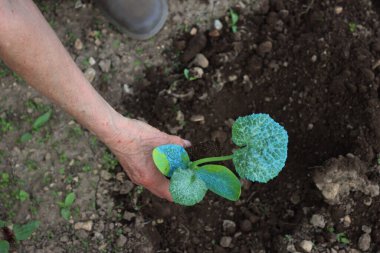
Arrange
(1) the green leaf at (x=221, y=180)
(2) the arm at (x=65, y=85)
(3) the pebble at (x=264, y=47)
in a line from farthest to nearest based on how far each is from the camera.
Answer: (3) the pebble at (x=264, y=47), (1) the green leaf at (x=221, y=180), (2) the arm at (x=65, y=85)

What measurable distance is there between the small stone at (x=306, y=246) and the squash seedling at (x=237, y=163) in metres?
0.54

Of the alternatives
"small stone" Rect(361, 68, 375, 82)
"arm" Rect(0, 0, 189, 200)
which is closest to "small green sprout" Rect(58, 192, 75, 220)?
"arm" Rect(0, 0, 189, 200)

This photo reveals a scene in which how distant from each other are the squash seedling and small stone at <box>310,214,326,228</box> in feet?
1.81

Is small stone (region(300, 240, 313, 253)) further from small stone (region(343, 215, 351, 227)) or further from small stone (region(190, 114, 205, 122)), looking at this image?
small stone (region(190, 114, 205, 122))

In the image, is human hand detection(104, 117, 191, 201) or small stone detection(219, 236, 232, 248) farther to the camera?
small stone detection(219, 236, 232, 248)

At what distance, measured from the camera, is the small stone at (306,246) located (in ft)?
6.07

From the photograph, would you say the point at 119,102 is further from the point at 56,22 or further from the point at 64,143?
the point at 56,22

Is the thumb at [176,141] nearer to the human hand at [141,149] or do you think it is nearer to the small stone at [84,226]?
the human hand at [141,149]

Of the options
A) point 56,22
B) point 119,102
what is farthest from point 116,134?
point 56,22

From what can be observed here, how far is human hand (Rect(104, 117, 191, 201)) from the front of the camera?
5.19 feet

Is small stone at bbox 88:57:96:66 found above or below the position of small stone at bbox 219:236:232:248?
above

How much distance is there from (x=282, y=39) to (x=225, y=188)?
846 mm

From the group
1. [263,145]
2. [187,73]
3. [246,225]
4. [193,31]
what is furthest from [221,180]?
[193,31]

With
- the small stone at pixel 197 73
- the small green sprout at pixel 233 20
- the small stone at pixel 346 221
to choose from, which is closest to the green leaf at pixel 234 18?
the small green sprout at pixel 233 20
